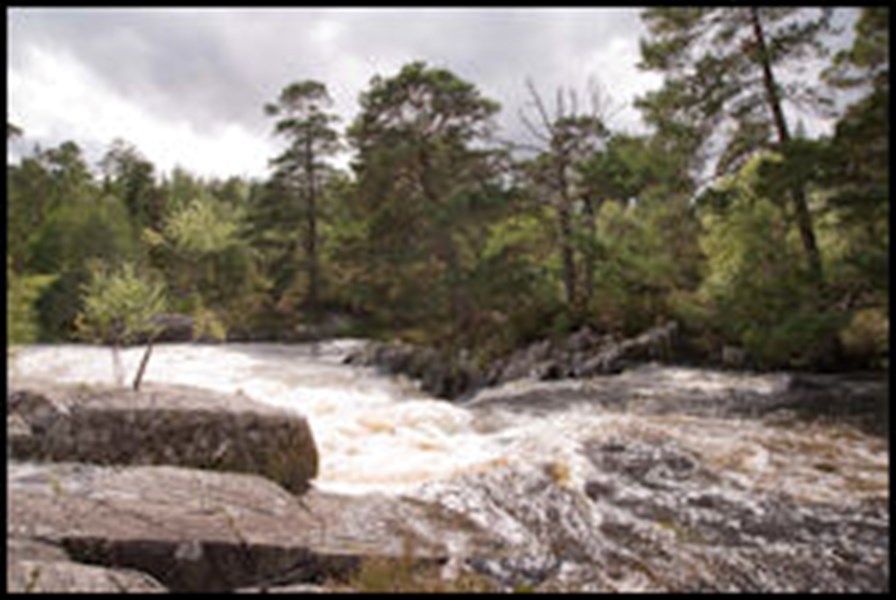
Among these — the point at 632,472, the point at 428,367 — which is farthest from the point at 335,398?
the point at 632,472

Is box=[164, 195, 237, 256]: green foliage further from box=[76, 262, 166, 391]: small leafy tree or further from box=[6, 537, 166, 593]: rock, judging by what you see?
box=[6, 537, 166, 593]: rock

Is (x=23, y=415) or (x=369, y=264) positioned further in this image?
(x=369, y=264)

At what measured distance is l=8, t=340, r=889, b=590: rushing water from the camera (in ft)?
18.3

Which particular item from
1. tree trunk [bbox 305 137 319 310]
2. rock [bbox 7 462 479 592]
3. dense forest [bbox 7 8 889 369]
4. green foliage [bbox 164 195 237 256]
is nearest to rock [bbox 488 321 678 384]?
dense forest [bbox 7 8 889 369]

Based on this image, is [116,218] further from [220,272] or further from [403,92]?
[403,92]

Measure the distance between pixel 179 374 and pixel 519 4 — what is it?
19.2m

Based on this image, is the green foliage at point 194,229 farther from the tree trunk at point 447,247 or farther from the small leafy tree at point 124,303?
the tree trunk at point 447,247

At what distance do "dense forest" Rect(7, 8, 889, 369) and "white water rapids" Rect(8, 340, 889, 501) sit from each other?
2.58 m

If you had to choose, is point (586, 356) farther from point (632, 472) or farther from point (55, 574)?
point (55, 574)

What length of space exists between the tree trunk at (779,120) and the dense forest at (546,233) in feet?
0.18

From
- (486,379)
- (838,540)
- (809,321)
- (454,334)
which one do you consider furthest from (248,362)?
(838,540)

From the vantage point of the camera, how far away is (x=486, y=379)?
18.2 meters

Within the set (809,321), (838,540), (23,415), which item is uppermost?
(809,321)

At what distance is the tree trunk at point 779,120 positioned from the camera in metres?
13.5
